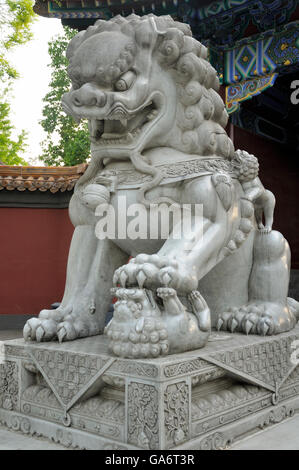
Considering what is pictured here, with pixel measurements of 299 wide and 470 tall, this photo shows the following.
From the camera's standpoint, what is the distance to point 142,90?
5.92 ft

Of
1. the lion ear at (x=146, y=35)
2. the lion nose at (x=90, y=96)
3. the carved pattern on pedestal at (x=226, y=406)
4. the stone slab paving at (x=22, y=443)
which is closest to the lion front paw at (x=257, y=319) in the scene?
the carved pattern on pedestal at (x=226, y=406)

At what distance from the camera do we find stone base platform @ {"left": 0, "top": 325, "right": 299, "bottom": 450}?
143 centimetres

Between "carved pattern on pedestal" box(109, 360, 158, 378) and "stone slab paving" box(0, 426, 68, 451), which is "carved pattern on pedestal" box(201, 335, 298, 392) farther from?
"stone slab paving" box(0, 426, 68, 451)

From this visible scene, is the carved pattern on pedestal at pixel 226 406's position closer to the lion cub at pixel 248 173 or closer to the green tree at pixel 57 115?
the lion cub at pixel 248 173

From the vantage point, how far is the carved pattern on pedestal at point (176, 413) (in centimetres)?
141

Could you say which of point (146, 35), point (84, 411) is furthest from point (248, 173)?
point (84, 411)

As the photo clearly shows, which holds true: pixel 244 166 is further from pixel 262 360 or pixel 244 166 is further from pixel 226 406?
pixel 226 406

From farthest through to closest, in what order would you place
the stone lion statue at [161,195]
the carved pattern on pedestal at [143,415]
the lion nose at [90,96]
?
1. the lion nose at [90,96]
2. the stone lion statue at [161,195]
3. the carved pattern on pedestal at [143,415]

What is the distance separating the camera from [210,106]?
192 cm

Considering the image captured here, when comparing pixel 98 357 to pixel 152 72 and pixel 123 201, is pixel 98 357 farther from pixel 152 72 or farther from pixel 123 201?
pixel 152 72

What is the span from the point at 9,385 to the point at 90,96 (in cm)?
116

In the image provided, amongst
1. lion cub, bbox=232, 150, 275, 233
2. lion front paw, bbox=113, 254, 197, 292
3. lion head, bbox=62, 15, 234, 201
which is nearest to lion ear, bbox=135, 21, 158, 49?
lion head, bbox=62, 15, 234, 201

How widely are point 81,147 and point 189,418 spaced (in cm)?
1242

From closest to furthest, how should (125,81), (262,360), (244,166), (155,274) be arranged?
(155,274) → (125,81) → (262,360) → (244,166)
